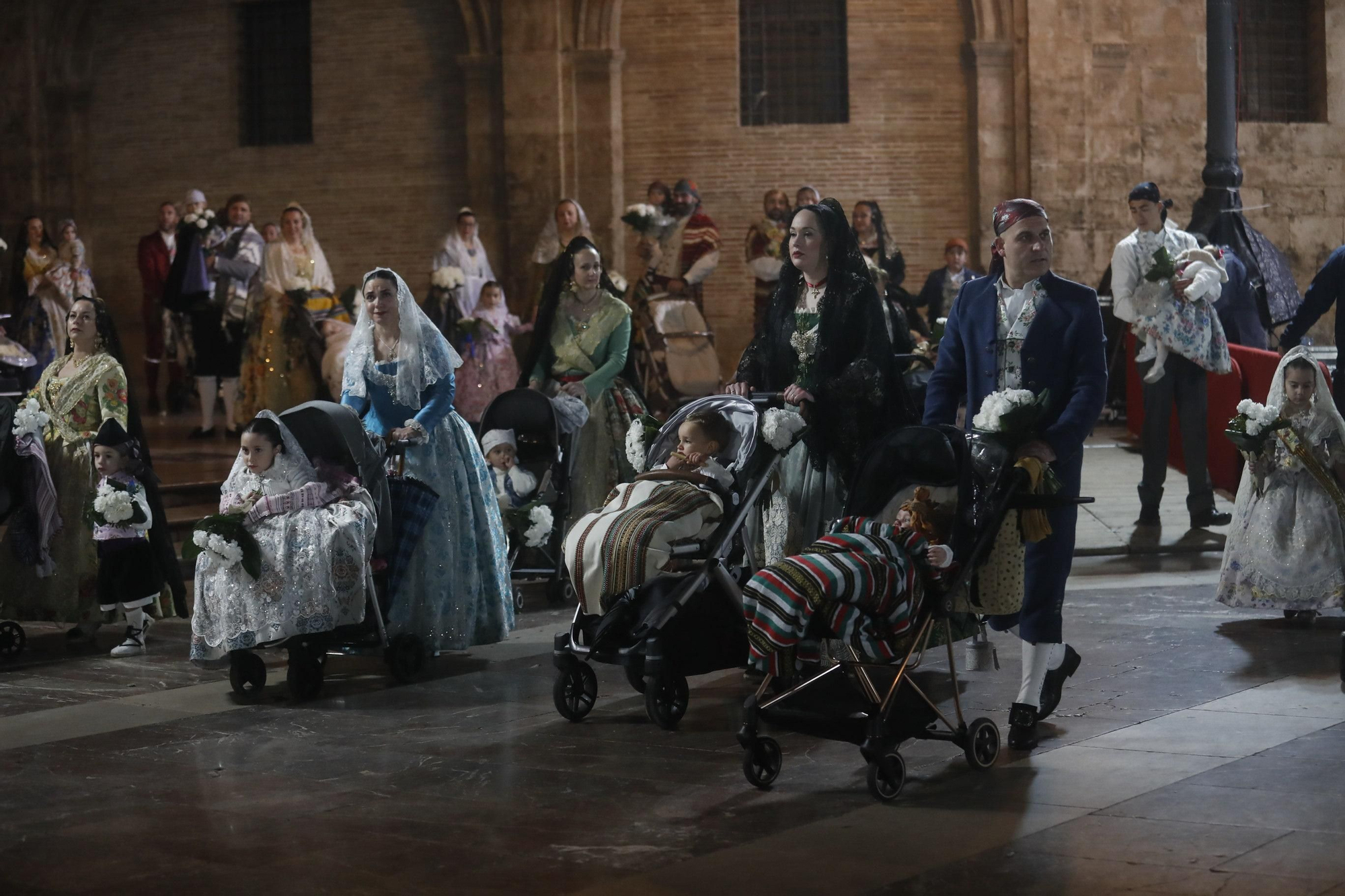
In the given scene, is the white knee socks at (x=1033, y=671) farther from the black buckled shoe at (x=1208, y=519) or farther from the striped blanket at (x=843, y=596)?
the black buckled shoe at (x=1208, y=519)

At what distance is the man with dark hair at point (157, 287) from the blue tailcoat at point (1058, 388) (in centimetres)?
1124

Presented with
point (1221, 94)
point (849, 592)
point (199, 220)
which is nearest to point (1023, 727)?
point (849, 592)

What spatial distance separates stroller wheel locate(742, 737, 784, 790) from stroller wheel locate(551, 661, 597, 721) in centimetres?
120

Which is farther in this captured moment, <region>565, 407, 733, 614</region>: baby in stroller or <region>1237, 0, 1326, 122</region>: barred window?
<region>1237, 0, 1326, 122</region>: barred window

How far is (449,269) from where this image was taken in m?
14.2

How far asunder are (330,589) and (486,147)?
12246 mm

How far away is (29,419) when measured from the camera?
8422mm

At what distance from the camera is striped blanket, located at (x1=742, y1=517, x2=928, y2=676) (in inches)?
209

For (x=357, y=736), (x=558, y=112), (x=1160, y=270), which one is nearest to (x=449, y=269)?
(x=558, y=112)

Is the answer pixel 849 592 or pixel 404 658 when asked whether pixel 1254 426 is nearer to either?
pixel 849 592

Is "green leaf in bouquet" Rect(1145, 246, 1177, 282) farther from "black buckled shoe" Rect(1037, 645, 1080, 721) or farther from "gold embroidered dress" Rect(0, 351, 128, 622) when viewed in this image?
"gold embroidered dress" Rect(0, 351, 128, 622)

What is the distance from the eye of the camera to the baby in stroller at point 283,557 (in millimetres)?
7055

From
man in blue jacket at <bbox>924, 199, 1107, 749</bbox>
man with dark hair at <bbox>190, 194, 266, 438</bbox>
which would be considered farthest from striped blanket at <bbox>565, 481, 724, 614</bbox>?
man with dark hair at <bbox>190, 194, 266, 438</bbox>

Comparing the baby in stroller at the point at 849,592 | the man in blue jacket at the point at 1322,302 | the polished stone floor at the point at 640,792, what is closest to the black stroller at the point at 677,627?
the polished stone floor at the point at 640,792
